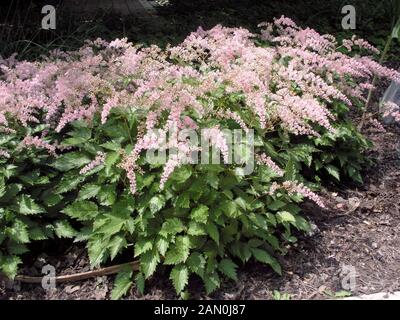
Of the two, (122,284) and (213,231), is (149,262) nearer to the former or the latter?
(122,284)

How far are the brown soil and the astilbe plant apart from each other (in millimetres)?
136

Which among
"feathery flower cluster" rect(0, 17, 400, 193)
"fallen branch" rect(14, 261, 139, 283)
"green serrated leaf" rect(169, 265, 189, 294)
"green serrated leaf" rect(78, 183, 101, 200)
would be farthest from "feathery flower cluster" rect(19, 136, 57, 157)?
"green serrated leaf" rect(169, 265, 189, 294)

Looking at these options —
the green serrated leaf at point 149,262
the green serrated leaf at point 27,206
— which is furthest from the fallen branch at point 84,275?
the green serrated leaf at point 27,206

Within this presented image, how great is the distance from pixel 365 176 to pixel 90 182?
236 centimetres

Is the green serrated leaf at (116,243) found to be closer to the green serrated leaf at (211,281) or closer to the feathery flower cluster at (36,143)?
the green serrated leaf at (211,281)

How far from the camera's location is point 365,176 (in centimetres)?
436

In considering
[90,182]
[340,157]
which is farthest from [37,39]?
[340,157]

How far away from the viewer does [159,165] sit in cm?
299

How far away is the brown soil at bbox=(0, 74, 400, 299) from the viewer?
124 inches

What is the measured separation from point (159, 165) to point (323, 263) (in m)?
1.30

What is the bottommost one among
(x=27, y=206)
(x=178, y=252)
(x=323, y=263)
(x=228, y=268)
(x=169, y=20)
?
(x=323, y=263)

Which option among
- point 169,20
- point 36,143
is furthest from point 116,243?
point 169,20
